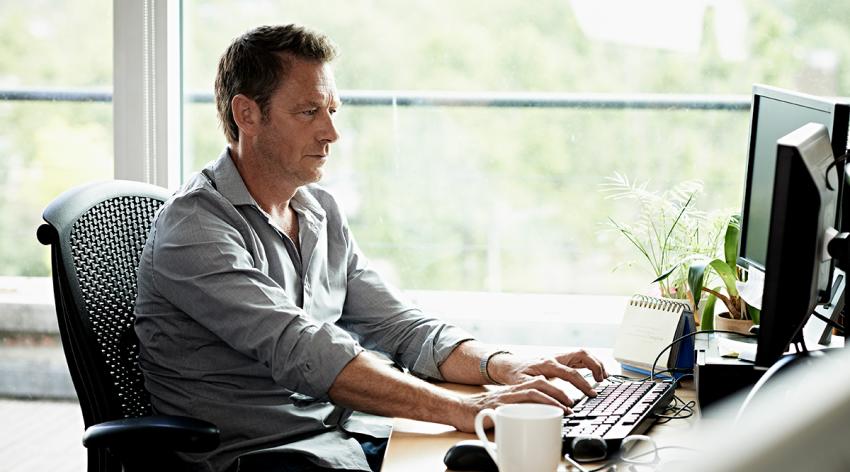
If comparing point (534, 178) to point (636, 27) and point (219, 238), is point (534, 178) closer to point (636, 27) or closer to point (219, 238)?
point (636, 27)

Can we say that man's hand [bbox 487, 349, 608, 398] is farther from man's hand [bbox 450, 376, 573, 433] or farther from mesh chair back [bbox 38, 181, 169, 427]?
mesh chair back [bbox 38, 181, 169, 427]

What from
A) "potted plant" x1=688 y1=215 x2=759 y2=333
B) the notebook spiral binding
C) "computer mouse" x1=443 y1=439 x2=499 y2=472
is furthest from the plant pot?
"computer mouse" x1=443 y1=439 x2=499 y2=472

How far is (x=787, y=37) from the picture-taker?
95.3 inches

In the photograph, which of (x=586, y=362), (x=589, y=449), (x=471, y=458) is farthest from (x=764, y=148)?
(x=471, y=458)

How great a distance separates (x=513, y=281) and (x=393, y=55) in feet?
2.38

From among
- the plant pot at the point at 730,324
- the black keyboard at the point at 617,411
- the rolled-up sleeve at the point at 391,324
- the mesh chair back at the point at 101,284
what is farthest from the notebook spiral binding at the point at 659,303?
the mesh chair back at the point at 101,284

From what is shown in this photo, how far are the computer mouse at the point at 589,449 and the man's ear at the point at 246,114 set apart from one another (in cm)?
97

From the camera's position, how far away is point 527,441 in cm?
99

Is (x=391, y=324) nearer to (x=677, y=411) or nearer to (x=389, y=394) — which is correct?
(x=389, y=394)

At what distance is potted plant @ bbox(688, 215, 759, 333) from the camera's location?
176 centimetres

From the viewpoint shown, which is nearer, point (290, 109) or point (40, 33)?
point (290, 109)

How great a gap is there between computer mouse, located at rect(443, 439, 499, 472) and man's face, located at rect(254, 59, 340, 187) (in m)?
0.83

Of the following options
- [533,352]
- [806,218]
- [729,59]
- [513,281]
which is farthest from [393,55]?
[806,218]

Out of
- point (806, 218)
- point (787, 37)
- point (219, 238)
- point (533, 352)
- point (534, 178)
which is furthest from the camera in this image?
point (534, 178)
